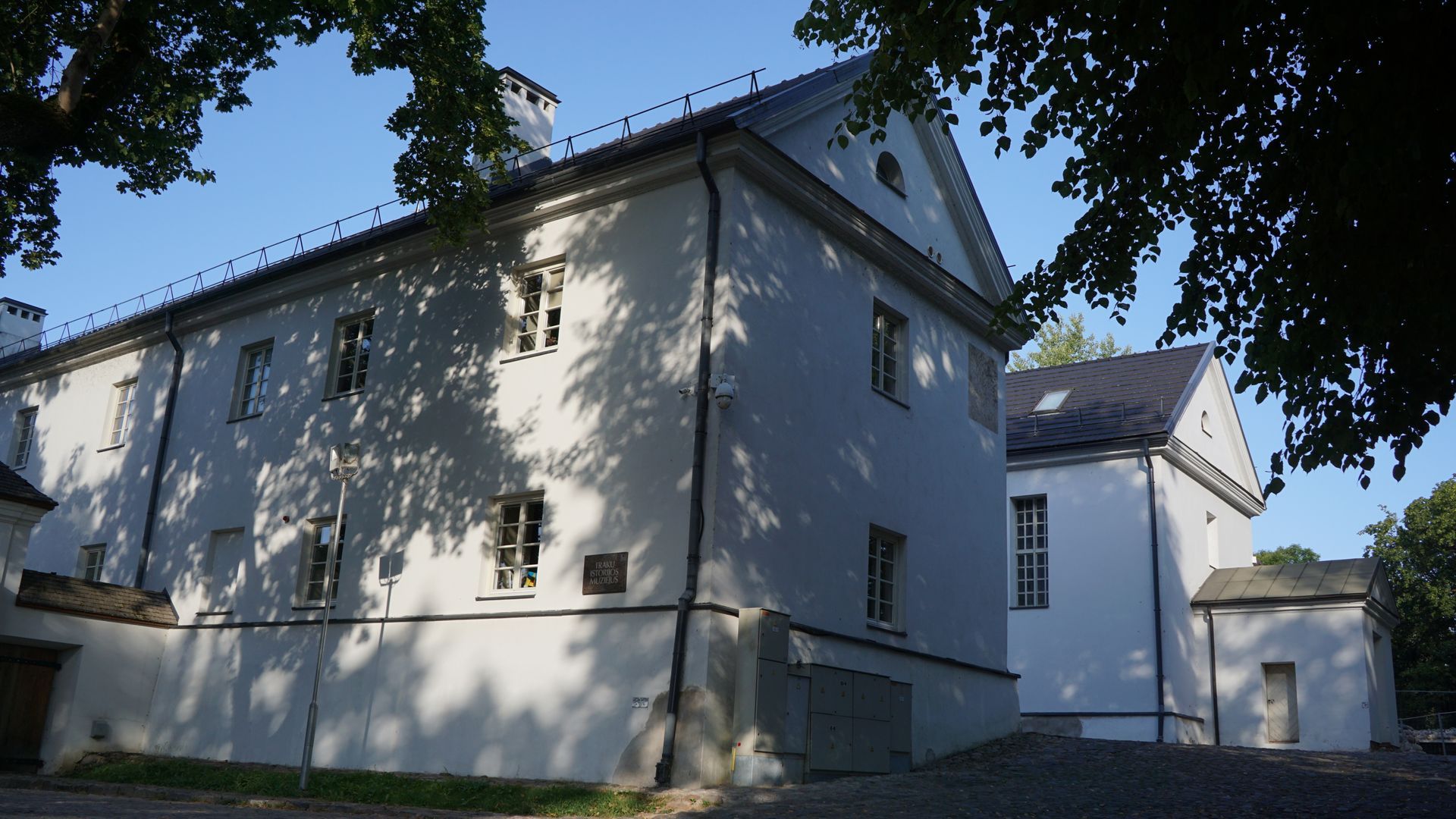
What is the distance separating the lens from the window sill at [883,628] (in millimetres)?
16922

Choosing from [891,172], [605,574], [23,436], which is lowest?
[605,574]

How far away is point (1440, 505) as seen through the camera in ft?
142

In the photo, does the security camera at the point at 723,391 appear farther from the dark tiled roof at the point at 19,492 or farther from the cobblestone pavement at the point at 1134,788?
the dark tiled roof at the point at 19,492

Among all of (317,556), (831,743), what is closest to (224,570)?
(317,556)

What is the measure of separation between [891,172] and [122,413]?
52.4 ft

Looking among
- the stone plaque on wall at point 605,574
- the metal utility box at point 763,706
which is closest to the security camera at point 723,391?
the stone plaque on wall at point 605,574

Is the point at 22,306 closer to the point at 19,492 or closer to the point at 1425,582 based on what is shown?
the point at 19,492

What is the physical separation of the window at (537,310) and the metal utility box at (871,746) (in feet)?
21.4

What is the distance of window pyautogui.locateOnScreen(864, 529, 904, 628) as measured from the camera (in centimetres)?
1739

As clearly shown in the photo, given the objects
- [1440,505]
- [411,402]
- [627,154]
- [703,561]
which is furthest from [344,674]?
[1440,505]

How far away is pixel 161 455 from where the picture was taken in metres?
22.7

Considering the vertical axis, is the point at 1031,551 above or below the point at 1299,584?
above

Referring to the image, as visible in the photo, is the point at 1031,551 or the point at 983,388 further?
the point at 1031,551

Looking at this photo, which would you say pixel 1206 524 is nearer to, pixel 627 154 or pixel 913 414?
pixel 913 414
